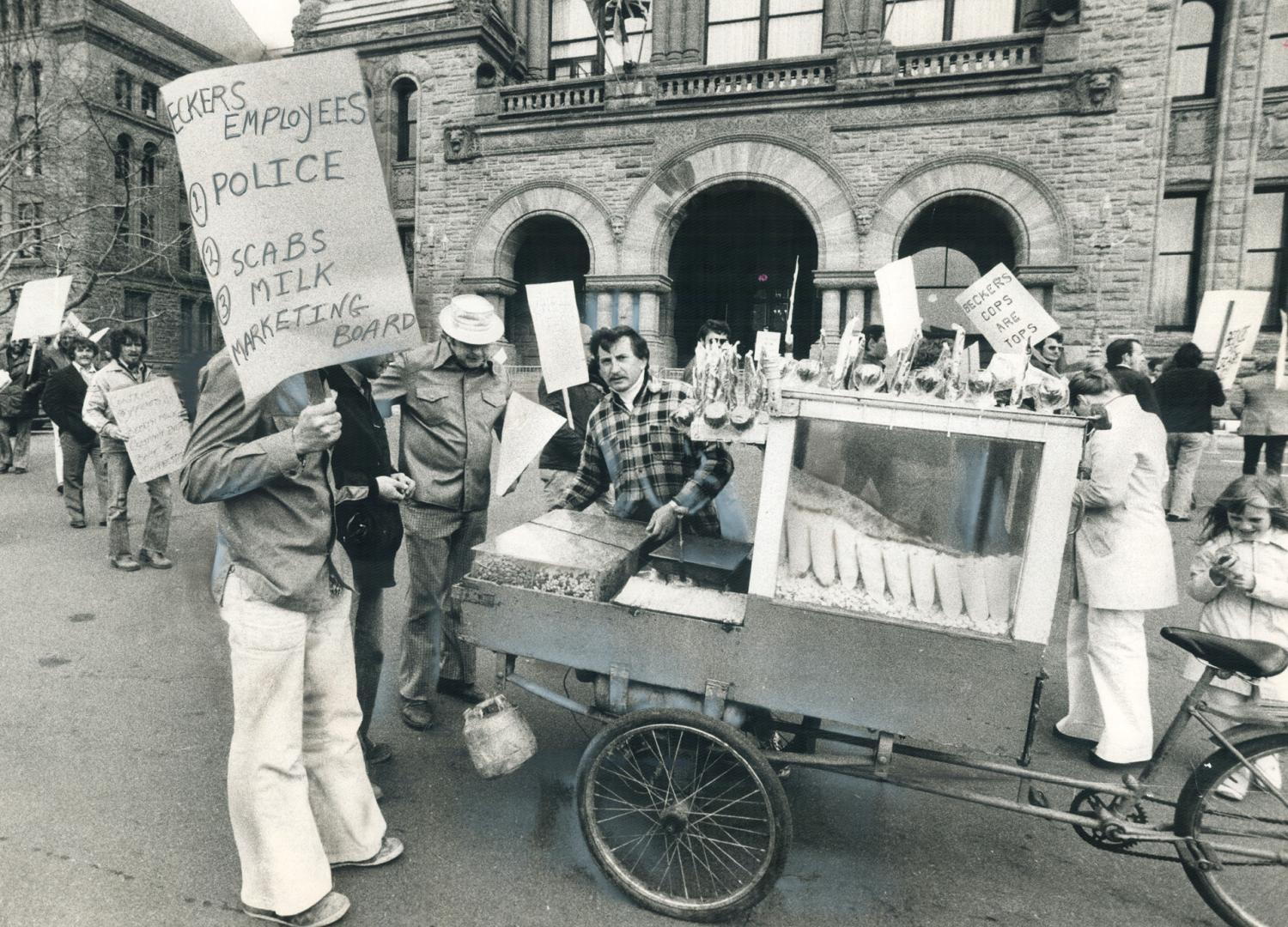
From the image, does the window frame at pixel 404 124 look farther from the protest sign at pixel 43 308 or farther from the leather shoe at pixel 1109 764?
the leather shoe at pixel 1109 764

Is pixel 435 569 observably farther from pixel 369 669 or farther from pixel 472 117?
pixel 472 117

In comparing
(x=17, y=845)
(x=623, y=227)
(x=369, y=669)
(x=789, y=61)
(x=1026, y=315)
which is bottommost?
(x=17, y=845)

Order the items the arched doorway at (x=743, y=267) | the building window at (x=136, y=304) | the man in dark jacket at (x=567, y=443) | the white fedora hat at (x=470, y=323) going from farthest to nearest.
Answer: the building window at (x=136, y=304), the arched doorway at (x=743, y=267), the man in dark jacket at (x=567, y=443), the white fedora hat at (x=470, y=323)

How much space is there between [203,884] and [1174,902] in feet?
11.1

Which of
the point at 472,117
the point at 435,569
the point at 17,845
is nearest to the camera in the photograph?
the point at 17,845

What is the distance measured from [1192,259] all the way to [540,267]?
13004 millimetres

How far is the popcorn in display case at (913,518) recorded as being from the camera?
7.92 ft

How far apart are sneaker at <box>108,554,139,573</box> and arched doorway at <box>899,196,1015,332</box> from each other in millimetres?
12593

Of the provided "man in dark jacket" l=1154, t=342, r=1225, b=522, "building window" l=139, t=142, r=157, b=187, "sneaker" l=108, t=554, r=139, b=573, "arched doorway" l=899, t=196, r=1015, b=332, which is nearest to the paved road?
"sneaker" l=108, t=554, r=139, b=573

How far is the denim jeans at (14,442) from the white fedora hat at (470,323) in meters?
10.2

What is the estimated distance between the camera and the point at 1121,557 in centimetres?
364

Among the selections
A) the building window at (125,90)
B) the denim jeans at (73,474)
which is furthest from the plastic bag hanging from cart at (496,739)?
the building window at (125,90)

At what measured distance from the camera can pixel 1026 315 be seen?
A: 204 inches

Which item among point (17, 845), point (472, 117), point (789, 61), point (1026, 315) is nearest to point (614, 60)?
point (472, 117)
